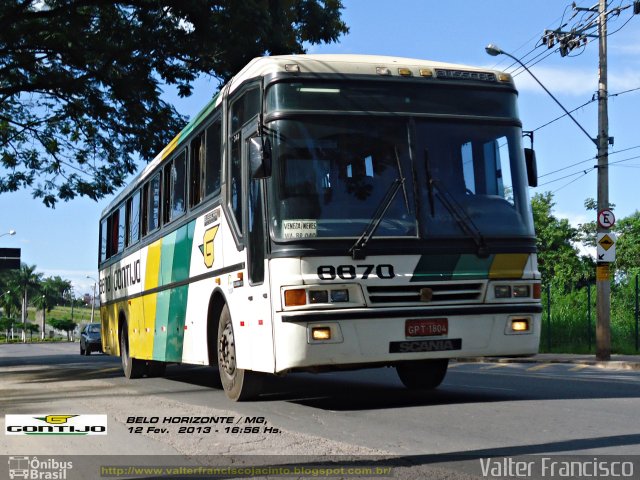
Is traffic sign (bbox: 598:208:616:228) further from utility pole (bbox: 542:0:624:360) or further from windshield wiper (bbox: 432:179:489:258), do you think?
windshield wiper (bbox: 432:179:489:258)

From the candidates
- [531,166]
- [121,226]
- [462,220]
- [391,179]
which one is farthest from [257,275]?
[121,226]

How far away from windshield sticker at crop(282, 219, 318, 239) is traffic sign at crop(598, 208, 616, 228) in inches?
589

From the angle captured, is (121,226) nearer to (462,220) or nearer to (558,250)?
(462,220)

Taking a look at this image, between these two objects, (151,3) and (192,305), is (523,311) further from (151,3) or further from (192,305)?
(151,3)

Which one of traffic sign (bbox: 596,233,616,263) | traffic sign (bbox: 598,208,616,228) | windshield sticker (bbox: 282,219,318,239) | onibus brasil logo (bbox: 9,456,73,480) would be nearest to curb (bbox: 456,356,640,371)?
traffic sign (bbox: 596,233,616,263)

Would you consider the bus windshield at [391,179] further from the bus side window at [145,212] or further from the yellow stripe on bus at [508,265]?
the bus side window at [145,212]

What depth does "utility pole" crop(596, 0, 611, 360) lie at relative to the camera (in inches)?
865

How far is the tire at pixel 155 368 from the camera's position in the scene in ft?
54.9

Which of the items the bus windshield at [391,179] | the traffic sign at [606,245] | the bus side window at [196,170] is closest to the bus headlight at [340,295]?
the bus windshield at [391,179]

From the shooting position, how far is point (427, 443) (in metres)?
6.86

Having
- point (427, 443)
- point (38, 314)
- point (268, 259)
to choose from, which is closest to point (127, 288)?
point (268, 259)

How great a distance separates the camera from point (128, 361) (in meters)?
17.0

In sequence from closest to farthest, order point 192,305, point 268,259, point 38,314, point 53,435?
point 53,435 < point 268,259 < point 192,305 < point 38,314

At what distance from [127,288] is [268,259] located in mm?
Answer: 8844
